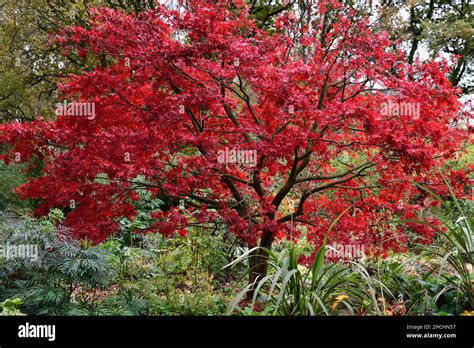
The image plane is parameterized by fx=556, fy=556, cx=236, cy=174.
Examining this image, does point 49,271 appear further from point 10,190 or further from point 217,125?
point 10,190

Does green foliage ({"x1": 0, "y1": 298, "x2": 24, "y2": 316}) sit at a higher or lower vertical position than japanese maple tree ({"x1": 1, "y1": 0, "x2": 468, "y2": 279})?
lower

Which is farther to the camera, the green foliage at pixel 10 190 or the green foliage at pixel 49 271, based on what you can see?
the green foliage at pixel 10 190

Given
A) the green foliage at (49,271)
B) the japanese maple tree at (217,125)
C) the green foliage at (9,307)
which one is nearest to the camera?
the green foliage at (9,307)

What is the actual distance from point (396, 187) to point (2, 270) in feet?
12.5

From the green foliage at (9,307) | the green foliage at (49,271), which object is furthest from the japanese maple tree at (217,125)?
the green foliage at (9,307)

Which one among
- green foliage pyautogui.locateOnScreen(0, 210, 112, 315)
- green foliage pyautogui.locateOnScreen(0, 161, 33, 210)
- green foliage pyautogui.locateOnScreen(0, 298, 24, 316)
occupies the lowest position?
green foliage pyautogui.locateOnScreen(0, 298, 24, 316)

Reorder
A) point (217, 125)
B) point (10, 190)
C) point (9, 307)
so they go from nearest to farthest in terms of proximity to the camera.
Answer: point (9, 307)
point (217, 125)
point (10, 190)

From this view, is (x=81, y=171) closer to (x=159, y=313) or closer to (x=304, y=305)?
(x=159, y=313)

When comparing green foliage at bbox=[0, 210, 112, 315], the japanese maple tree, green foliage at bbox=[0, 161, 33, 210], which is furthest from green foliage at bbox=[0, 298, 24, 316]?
green foliage at bbox=[0, 161, 33, 210]

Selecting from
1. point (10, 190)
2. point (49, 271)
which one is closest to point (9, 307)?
point (49, 271)

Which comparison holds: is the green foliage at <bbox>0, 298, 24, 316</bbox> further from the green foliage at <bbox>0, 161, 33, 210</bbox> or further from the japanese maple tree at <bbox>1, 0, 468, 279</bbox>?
the green foliage at <bbox>0, 161, 33, 210</bbox>

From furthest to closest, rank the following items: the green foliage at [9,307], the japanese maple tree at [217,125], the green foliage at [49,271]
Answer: the japanese maple tree at [217,125]
the green foliage at [49,271]
the green foliage at [9,307]

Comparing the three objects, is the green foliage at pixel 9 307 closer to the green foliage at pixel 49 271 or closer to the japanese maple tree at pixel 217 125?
the green foliage at pixel 49 271

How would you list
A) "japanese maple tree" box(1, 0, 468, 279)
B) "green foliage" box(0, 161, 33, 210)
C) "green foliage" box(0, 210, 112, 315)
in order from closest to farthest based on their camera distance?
"green foliage" box(0, 210, 112, 315) → "japanese maple tree" box(1, 0, 468, 279) → "green foliage" box(0, 161, 33, 210)
